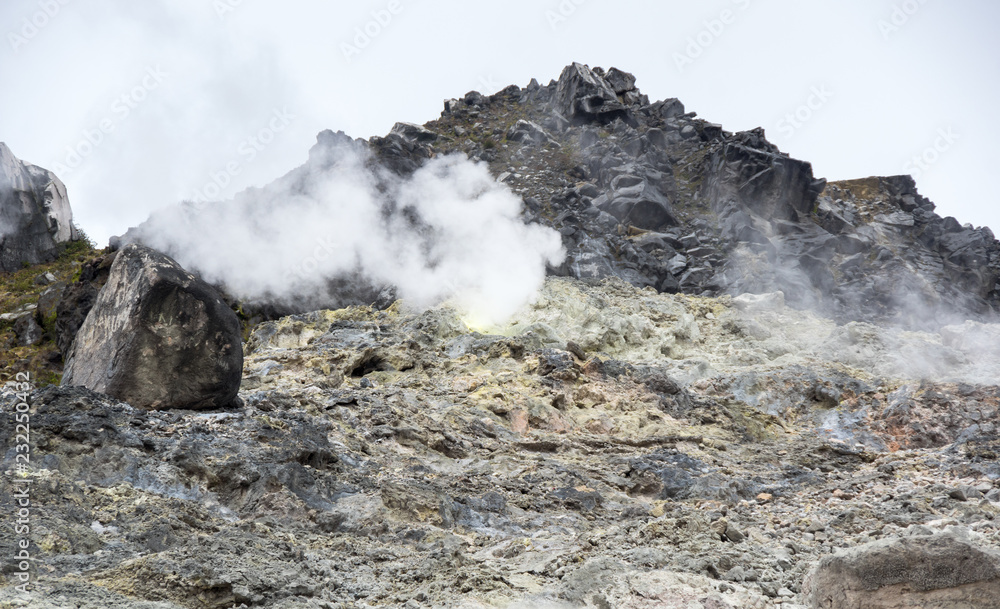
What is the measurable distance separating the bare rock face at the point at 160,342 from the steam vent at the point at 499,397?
4cm

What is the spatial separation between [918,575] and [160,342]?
7.74 m

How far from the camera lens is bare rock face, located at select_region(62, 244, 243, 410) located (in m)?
7.76

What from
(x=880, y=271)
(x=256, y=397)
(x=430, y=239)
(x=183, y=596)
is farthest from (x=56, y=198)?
(x=880, y=271)

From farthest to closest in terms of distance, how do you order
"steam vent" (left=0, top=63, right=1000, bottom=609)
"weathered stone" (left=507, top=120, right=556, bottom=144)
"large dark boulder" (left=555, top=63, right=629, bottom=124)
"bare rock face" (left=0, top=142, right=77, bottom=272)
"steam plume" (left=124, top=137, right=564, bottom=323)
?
"large dark boulder" (left=555, top=63, right=629, bottom=124) < "weathered stone" (left=507, top=120, right=556, bottom=144) < "bare rock face" (left=0, top=142, right=77, bottom=272) < "steam plume" (left=124, top=137, right=564, bottom=323) < "steam vent" (left=0, top=63, right=1000, bottom=609)

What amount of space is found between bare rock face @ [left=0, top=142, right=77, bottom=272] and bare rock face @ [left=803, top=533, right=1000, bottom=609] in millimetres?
25558

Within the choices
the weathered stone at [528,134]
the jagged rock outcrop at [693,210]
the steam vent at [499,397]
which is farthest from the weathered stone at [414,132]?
the weathered stone at [528,134]

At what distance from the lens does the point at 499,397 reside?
34.9 feet

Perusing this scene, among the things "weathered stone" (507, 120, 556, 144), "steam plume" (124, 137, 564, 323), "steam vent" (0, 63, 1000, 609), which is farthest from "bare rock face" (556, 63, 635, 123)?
"steam plume" (124, 137, 564, 323)

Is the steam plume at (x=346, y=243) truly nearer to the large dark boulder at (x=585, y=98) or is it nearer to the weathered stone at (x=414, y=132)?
the weathered stone at (x=414, y=132)

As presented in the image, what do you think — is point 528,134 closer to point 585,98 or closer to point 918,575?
point 585,98

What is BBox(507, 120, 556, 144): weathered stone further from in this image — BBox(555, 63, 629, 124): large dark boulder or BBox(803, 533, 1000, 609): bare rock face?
BBox(803, 533, 1000, 609): bare rock face

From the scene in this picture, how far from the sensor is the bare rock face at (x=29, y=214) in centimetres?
2178

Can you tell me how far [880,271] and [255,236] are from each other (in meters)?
20.6

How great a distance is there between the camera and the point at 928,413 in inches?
409
